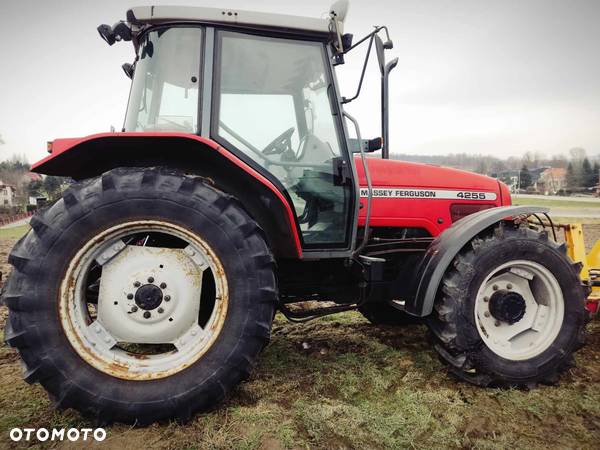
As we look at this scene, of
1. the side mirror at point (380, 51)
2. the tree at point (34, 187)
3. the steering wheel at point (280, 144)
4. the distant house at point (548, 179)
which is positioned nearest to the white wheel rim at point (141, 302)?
the steering wheel at point (280, 144)

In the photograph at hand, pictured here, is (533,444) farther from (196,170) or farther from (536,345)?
(196,170)

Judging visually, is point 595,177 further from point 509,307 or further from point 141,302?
point 141,302

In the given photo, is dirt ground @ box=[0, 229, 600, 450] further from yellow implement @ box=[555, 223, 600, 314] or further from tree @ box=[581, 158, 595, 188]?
tree @ box=[581, 158, 595, 188]

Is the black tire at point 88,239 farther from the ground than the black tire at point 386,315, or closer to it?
farther from the ground

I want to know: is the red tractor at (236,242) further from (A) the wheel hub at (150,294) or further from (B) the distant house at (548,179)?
(B) the distant house at (548,179)

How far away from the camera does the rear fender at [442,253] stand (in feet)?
8.14

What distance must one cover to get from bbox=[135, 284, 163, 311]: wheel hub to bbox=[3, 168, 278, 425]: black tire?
0.36 meters

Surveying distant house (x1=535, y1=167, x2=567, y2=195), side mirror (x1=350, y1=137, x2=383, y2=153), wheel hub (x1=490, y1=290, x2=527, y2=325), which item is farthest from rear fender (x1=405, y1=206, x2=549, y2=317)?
distant house (x1=535, y1=167, x2=567, y2=195)

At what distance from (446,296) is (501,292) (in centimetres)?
40

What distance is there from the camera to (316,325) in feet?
12.0

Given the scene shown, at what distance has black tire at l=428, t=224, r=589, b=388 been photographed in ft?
7.92

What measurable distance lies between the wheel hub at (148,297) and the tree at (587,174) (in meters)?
47.5

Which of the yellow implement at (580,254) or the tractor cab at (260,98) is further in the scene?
the yellow implement at (580,254)

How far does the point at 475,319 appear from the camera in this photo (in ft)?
7.98
